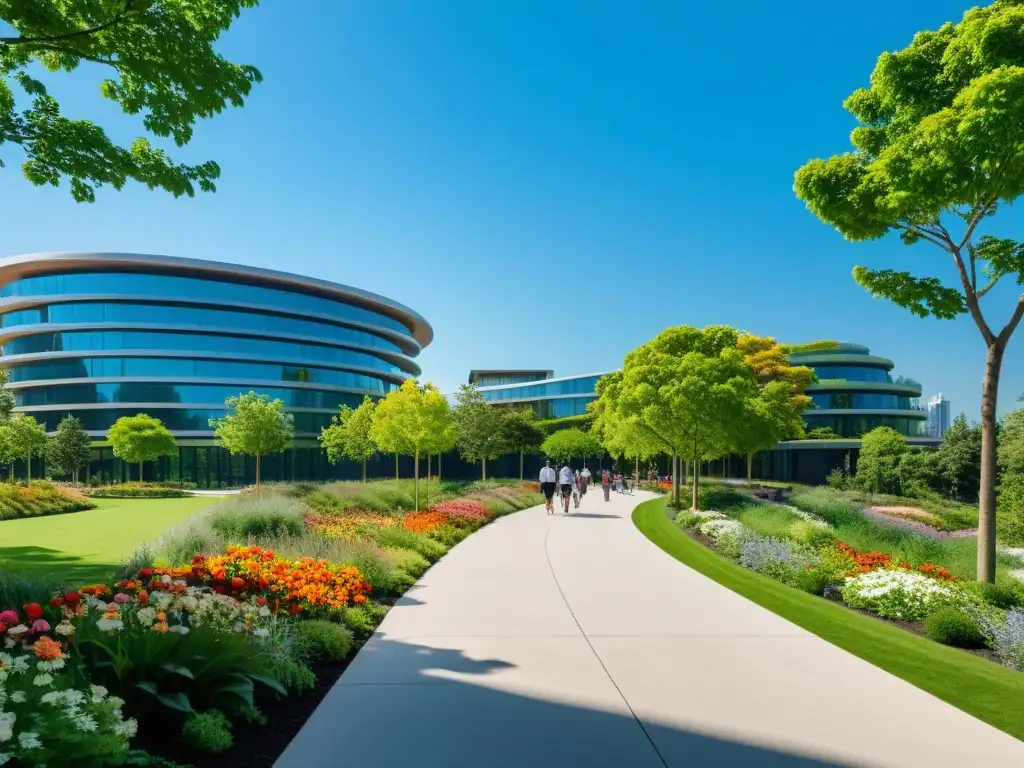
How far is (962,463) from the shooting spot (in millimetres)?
37062

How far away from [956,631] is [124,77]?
11.1 m

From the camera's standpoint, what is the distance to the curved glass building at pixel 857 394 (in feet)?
197

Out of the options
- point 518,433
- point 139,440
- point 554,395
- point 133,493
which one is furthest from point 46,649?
point 554,395

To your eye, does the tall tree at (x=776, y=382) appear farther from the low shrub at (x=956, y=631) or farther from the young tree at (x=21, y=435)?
the young tree at (x=21, y=435)

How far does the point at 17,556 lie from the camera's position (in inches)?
509

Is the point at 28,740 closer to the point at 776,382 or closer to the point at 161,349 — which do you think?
the point at 776,382

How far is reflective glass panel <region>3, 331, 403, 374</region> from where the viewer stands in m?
55.6

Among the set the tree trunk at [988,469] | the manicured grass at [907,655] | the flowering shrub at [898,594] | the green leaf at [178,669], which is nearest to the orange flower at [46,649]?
the green leaf at [178,669]

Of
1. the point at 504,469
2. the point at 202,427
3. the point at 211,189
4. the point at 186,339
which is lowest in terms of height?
the point at 504,469

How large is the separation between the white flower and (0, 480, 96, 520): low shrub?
25.4 metres

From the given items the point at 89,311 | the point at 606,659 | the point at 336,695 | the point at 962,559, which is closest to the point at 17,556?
the point at 336,695

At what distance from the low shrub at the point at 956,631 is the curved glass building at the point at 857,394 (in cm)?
5706

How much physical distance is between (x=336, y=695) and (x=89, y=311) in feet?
204

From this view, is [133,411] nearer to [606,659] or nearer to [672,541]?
[672,541]
